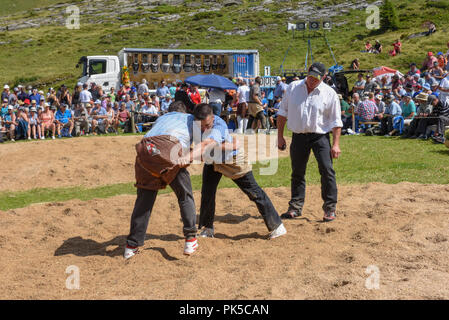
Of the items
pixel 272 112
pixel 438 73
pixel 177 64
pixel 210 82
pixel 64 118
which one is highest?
pixel 177 64

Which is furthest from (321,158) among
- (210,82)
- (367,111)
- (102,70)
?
(102,70)

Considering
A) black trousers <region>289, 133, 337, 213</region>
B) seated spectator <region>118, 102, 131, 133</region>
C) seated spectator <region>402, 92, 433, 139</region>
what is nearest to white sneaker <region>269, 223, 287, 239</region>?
black trousers <region>289, 133, 337, 213</region>

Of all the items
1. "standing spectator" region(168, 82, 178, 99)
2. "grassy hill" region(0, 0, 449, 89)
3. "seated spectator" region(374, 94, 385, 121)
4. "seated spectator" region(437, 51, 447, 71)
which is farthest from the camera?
"grassy hill" region(0, 0, 449, 89)

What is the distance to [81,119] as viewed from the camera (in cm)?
1964

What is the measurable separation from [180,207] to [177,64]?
2391cm

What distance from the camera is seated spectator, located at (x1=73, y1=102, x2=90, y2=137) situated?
19.4 m

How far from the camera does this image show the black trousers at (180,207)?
6316mm

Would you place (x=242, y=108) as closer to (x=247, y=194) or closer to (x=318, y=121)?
(x=318, y=121)

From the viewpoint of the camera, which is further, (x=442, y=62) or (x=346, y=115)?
(x=442, y=62)

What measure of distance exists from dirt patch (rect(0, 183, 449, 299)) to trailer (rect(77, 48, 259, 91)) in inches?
758

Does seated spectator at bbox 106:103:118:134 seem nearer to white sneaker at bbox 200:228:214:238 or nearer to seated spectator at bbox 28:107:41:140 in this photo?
seated spectator at bbox 28:107:41:140

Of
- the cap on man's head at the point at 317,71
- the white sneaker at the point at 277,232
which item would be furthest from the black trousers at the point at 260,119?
the white sneaker at the point at 277,232

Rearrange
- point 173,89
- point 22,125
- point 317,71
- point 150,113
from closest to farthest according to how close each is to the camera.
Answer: point 317,71, point 22,125, point 150,113, point 173,89
